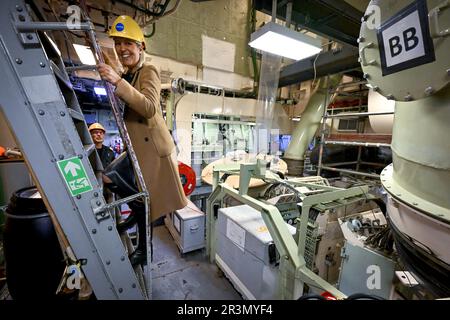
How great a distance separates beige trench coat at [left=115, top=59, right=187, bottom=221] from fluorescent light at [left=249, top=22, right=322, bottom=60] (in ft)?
3.84

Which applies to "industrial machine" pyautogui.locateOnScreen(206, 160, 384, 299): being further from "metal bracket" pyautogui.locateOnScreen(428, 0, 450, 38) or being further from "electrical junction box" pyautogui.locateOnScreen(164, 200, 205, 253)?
"metal bracket" pyautogui.locateOnScreen(428, 0, 450, 38)

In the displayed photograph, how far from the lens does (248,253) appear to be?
1563mm

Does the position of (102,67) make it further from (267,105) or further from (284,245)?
(267,105)

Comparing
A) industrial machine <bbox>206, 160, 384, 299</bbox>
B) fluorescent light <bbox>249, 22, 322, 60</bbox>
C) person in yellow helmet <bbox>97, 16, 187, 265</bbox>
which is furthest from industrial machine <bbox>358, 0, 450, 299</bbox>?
fluorescent light <bbox>249, 22, 322, 60</bbox>

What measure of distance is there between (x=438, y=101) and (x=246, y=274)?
1.58 metres

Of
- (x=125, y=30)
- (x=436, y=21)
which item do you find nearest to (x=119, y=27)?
(x=125, y=30)

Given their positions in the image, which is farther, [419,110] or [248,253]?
[248,253]

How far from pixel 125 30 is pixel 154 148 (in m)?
0.67

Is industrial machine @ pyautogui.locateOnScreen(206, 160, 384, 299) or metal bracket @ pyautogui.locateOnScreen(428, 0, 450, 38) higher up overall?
metal bracket @ pyautogui.locateOnScreen(428, 0, 450, 38)

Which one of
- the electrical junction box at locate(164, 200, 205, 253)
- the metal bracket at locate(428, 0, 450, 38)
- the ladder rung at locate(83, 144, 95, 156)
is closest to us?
the metal bracket at locate(428, 0, 450, 38)

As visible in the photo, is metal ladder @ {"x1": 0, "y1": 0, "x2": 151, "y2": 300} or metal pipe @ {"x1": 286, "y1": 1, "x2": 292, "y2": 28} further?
metal pipe @ {"x1": 286, "y1": 1, "x2": 292, "y2": 28}

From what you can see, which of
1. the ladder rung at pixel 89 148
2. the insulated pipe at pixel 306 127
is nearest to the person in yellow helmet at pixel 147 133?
the ladder rung at pixel 89 148

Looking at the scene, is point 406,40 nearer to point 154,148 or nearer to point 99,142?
point 154,148

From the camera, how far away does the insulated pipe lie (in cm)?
351
